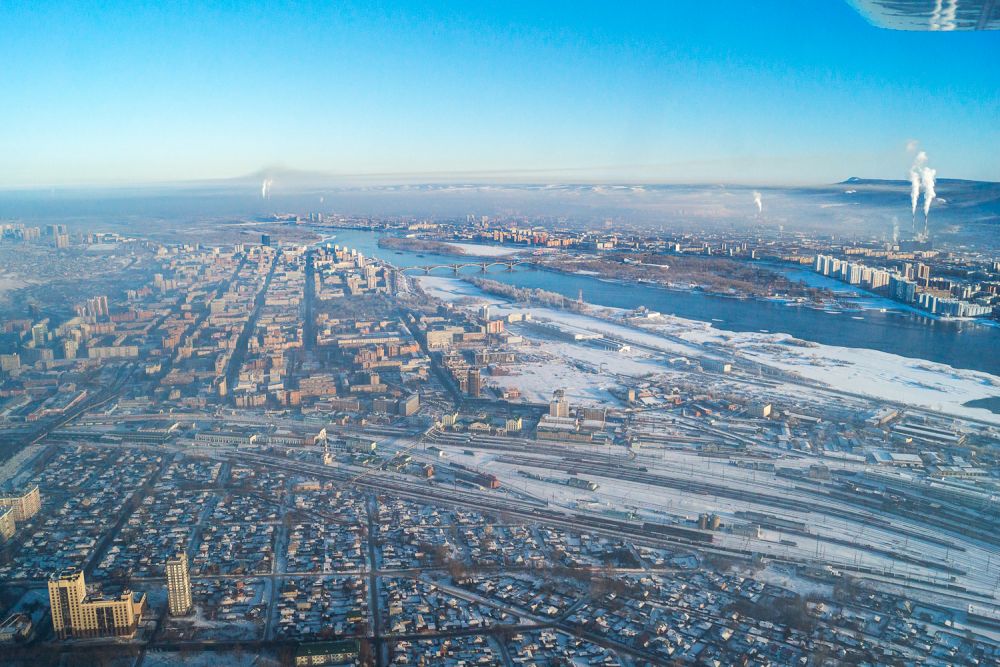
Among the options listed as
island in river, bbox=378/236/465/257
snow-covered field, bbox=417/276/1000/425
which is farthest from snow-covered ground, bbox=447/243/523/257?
snow-covered field, bbox=417/276/1000/425

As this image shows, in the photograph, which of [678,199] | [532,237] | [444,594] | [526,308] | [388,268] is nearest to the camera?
[444,594]

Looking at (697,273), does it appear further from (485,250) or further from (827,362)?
(827,362)

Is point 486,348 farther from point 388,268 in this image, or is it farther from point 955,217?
point 955,217

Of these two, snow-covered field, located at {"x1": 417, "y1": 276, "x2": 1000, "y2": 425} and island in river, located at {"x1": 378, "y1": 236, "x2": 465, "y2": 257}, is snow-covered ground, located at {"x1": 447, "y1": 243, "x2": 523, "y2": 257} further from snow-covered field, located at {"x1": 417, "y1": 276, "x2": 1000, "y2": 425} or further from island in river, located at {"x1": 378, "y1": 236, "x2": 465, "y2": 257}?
snow-covered field, located at {"x1": 417, "y1": 276, "x2": 1000, "y2": 425}

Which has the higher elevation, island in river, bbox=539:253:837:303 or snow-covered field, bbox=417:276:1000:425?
island in river, bbox=539:253:837:303

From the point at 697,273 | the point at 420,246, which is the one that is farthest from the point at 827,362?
the point at 420,246

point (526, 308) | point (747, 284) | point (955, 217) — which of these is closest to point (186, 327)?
point (526, 308)

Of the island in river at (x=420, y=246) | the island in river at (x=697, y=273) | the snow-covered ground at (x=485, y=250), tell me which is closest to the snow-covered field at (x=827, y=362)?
the island in river at (x=697, y=273)

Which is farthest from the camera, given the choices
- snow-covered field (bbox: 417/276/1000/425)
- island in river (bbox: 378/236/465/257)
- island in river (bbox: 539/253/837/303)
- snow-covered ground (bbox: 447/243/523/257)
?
island in river (bbox: 378/236/465/257)
